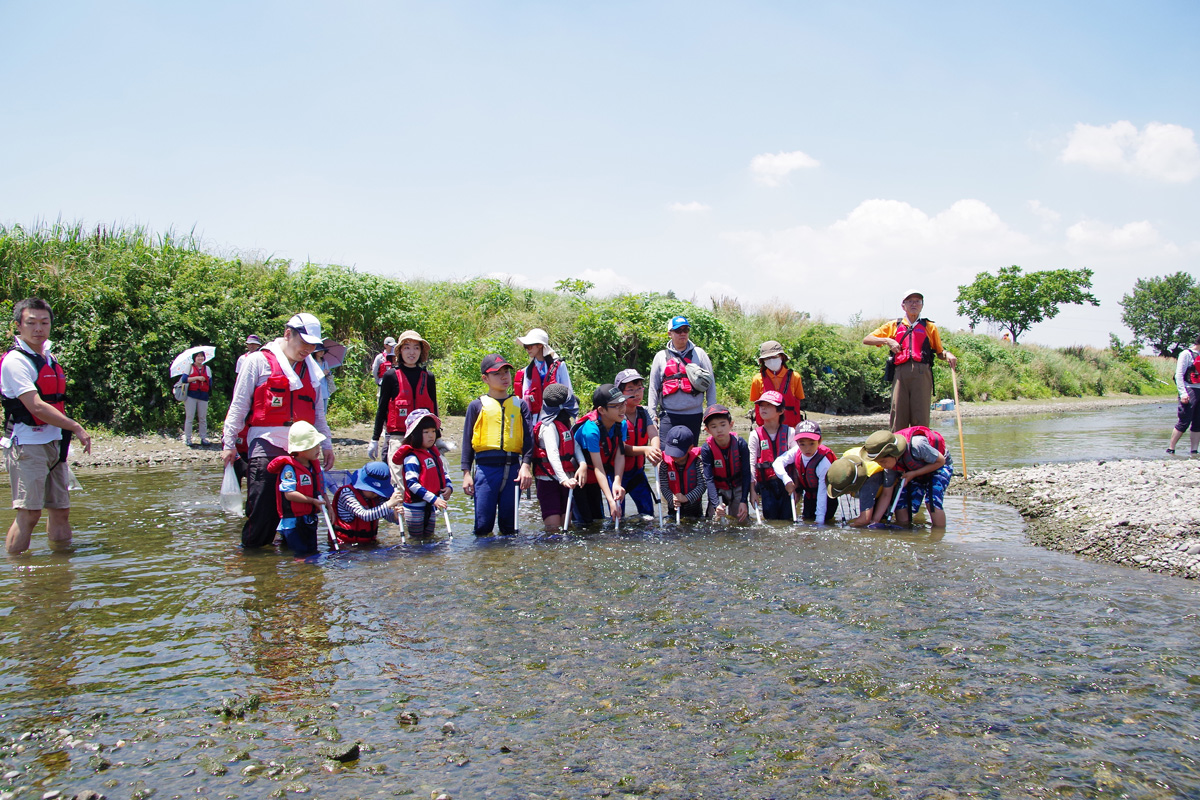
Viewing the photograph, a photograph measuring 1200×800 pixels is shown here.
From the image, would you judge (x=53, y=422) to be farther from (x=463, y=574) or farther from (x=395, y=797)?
(x=395, y=797)

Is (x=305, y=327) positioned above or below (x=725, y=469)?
above

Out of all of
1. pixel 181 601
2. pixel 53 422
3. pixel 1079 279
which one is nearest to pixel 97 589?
pixel 181 601

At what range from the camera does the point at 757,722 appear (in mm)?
3463

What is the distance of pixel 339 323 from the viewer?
1994cm

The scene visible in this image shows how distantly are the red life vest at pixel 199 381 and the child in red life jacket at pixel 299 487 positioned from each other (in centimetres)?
850

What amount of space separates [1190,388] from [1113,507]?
6535 mm

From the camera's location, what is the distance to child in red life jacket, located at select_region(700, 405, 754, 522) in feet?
25.8

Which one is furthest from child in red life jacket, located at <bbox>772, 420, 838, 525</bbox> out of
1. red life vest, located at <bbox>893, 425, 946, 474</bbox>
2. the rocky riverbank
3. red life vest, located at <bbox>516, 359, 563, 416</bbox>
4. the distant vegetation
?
the distant vegetation

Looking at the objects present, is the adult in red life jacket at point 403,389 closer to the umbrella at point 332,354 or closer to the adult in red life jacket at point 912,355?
the umbrella at point 332,354

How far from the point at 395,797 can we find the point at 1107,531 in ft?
20.7

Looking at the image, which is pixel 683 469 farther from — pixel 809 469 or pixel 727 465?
pixel 809 469

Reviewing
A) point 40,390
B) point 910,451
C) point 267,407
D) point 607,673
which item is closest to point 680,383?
point 910,451

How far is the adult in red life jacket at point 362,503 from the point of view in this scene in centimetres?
709

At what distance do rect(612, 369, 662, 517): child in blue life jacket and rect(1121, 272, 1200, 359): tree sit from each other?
213ft
